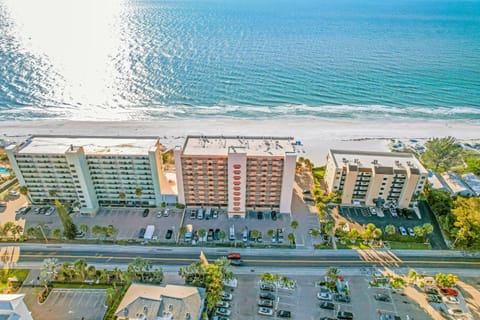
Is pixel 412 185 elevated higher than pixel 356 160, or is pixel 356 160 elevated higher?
pixel 356 160

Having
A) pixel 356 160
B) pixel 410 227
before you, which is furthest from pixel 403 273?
pixel 356 160

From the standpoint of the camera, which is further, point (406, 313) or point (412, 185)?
point (412, 185)

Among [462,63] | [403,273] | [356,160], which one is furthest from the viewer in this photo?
[462,63]

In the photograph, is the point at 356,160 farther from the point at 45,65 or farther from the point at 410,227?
the point at 45,65

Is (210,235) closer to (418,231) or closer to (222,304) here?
(222,304)

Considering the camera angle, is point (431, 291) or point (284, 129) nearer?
point (431, 291)

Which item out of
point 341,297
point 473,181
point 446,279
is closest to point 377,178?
point 446,279

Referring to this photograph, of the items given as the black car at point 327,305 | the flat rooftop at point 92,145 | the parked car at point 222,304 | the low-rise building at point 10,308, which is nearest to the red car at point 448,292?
the black car at point 327,305
